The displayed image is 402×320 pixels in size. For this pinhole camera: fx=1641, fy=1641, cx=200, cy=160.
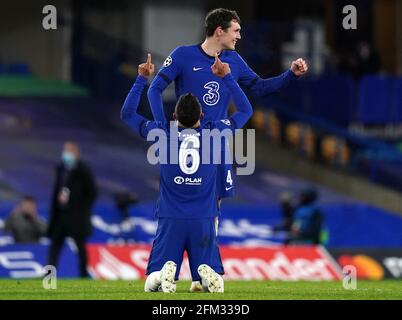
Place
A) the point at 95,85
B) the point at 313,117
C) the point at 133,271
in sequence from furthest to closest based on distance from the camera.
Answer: the point at 95,85 < the point at 313,117 < the point at 133,271

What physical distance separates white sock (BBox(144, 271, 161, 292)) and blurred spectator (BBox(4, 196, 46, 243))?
988 cm

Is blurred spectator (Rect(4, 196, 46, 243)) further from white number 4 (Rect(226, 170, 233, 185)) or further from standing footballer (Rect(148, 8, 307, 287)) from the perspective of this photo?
white number 4 (Rect(226, 170, 233, 185))

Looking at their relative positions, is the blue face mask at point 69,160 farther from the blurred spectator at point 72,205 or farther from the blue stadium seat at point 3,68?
the blue stadium seat at point 3,68

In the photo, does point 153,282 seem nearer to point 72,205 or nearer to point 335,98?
point 72,205

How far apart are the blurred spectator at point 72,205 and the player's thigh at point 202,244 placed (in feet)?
25.4

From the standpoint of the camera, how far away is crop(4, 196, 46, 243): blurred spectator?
23703 mm

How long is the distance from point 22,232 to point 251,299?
35.6ft

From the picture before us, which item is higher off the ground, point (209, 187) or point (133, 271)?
point (209, 187)

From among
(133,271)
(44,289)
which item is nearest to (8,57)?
(133,271)

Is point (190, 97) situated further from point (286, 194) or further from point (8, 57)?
point (8, 57)

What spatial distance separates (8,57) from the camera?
Result: 34.2m

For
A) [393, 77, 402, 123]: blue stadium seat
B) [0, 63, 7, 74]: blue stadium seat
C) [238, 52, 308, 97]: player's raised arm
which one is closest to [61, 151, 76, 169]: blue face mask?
[238, 52, 308, 97]: player's raised arm

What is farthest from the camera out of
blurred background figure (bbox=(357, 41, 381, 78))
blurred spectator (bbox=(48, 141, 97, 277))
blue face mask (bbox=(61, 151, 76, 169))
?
blurred background figure (bbox=(357, 41, 381, 78))

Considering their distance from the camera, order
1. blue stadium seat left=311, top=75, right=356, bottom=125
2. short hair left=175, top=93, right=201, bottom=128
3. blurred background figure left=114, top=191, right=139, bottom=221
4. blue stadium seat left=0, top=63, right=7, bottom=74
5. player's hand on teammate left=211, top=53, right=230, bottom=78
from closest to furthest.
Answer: short hair left=175, top=93, right=201, bottom=128 → player's hand on teammate left=211, top=53, right=230, bottom=78 → blurred background figure left=114, top=191, right=139, bottom=221 → blue stadium seat left=311, top=75, right=356, bottom=125 → blue stadium seat left=0, top=63, right=7, bottom=74
